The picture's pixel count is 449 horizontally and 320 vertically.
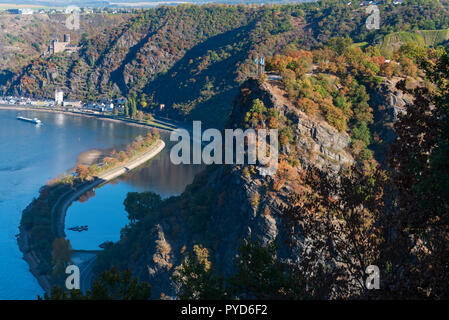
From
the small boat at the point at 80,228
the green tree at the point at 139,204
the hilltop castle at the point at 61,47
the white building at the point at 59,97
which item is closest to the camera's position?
the green tree at the point at 139,204

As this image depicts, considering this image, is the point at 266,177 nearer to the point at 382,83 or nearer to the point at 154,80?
the point at 382,83

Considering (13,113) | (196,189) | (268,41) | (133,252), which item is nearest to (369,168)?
(196,189)

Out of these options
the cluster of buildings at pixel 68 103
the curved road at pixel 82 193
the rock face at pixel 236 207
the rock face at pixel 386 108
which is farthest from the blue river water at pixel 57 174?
the rock face at pixel 386 108

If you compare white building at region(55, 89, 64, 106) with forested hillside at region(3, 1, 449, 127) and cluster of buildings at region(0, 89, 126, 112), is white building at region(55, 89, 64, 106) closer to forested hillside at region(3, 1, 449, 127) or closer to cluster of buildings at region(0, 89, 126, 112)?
cluster of buildings at region(0, 89, 126, 112)

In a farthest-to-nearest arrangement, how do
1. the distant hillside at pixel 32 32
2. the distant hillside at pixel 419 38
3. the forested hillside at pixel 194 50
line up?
the distant hillside at pixel 32 32
the forested hillside at pixel 194 50
the distant hillside at pixel 419 38

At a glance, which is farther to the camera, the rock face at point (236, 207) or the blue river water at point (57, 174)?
the blue river water at point (57, 174)

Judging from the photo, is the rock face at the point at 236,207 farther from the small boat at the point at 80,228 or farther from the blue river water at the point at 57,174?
the small boat at the point at 80,228

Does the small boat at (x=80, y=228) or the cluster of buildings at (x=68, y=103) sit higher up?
the cluster of buildings at (x=68, y=103)
